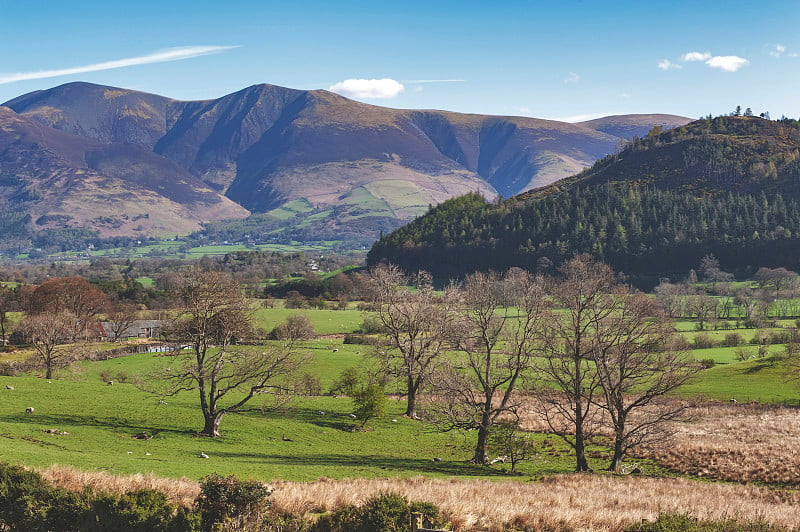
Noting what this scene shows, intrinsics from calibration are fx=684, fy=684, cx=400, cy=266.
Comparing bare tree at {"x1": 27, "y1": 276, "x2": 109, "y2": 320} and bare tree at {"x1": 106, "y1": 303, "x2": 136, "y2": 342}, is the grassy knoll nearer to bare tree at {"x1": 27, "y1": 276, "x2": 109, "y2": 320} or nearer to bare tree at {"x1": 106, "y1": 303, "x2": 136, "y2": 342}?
bare tree at {"x1": 27, "y1": 276, "x2": 109, "y2": 320}

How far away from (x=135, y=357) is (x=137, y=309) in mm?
51672

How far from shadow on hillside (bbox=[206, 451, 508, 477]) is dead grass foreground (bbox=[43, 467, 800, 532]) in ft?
21.2

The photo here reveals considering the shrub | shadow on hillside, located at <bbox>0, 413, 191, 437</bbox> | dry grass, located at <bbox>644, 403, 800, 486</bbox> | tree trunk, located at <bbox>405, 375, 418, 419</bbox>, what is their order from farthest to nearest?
tree trunk, located at <bbox>405, 375, 418, 419</bbox>
the shrub
dry grass, located at <bbox>644, 403, 800, 486</bbox>
shadow on hillside, located at <bbox>0, 413, 191, 437</bbox>

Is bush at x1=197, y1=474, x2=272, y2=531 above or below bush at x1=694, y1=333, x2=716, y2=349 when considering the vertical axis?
above

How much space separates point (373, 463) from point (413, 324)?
1708 cm

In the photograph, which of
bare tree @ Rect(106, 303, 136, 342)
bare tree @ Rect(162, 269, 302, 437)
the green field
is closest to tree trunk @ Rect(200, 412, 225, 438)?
bare tree @ Rect(162, 269, 302, 437)

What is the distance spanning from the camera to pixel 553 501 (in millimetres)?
22750

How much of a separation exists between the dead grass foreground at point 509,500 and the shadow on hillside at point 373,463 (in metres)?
6.45

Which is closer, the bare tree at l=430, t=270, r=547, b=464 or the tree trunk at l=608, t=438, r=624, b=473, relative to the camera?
the tree trunk at l=608, t=438, r=624, b=473

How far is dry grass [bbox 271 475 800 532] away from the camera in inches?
767

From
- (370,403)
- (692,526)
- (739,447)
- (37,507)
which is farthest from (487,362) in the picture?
(37,507)

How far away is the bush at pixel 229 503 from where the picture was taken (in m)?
19.0

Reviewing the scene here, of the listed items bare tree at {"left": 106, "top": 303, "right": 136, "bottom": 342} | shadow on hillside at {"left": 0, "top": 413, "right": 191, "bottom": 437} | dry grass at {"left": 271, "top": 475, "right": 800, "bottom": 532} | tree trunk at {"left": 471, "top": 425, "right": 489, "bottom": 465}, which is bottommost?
bare tree at {"left": 106, "top": 303, "right": 136, "bottom": 342}

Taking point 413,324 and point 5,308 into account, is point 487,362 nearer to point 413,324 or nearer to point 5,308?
point 413,324
